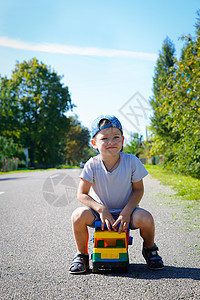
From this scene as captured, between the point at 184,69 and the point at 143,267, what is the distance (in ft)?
25.7

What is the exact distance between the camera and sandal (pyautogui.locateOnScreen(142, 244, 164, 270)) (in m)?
2.55

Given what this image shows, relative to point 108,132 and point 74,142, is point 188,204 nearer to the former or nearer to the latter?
point 108,132

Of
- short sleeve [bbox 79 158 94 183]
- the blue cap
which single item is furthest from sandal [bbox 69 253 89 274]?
the blue cap

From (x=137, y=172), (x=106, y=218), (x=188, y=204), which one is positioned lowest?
(x=188, y=204)

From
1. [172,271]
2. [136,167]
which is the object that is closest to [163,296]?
[172,271]

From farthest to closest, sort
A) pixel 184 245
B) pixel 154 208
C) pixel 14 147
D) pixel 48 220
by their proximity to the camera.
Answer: pixel 14 147 < pixel 154 208 < pixel 48 220 < pixel 184 245

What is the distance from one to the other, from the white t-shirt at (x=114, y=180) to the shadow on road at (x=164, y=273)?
0.57 metres

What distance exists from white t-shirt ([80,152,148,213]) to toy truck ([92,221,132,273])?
1.19 feet

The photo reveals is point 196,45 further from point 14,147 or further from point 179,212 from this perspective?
point 14,147

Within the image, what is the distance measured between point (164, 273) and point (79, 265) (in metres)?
0.68

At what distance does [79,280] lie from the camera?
7.68 feet

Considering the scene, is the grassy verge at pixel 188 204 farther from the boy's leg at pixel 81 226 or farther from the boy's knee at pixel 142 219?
the boy's leg at pixel 81 226

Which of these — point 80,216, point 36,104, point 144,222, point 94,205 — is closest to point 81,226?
point 80,216

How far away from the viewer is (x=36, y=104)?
138 feet
